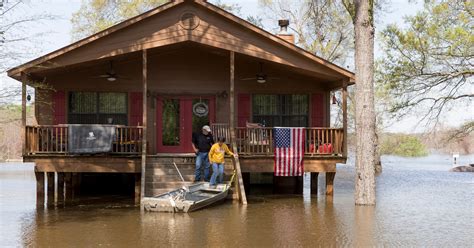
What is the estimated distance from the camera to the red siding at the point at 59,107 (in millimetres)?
19922

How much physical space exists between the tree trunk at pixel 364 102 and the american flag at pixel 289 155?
5.99ft

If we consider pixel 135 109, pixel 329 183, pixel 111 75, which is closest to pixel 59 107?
pixel 111 75

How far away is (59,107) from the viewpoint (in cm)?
1994

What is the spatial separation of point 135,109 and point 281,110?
5.28m

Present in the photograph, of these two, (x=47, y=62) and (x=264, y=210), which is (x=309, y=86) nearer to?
(x=264, y=210)

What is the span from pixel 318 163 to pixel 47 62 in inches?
349

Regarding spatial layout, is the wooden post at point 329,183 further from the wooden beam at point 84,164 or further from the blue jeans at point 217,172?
the wooden beam at point 84,164

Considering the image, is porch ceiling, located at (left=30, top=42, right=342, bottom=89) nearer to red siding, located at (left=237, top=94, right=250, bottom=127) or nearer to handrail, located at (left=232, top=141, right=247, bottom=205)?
red siding, located at (left=237, top=94, right=250, bottom=127)

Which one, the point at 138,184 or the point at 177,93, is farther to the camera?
the point at 177,93

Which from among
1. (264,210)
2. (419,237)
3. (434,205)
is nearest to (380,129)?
(434,205)

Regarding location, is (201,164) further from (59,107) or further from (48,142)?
(59,107)

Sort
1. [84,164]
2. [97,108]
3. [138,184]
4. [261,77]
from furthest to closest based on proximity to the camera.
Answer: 1. [97,108]
2. [261,77]
3. [138,184]
4. [84,164]

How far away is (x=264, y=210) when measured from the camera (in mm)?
14844

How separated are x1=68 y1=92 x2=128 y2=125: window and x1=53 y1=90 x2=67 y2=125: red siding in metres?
0.24
